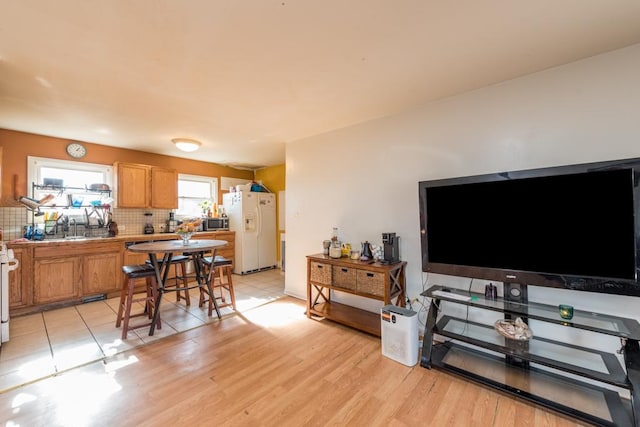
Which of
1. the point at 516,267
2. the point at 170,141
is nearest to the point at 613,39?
the point at 516,267

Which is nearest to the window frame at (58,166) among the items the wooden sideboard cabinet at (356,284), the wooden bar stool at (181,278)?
the wooden bar stool at (181,278)

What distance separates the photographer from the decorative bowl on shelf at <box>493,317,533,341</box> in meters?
1.84

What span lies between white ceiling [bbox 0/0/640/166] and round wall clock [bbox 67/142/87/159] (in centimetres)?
100

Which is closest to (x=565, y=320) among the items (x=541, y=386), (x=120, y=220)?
(x=541, y=386)

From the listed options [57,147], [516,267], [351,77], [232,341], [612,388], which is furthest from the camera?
[57,147]

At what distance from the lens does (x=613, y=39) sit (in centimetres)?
171

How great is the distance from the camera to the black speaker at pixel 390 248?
2656 millimetres

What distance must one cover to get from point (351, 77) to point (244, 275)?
169 inches

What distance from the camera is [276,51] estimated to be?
181 cm

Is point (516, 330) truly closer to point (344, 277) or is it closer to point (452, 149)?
point (344, 277)

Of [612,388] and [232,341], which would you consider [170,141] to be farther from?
[612,388]

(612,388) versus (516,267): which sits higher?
(516,267)

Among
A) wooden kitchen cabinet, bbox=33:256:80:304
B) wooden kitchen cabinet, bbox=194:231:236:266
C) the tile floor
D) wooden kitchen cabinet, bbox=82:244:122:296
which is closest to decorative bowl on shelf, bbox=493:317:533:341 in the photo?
the tile floor

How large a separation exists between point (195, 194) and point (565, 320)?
19.2ft
